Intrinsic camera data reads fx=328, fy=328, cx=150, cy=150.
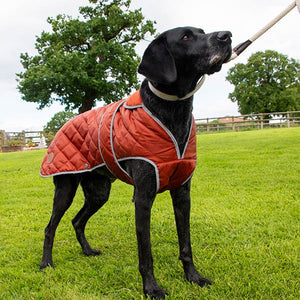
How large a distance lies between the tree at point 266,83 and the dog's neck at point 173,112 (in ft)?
132

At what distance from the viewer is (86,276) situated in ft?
8.35

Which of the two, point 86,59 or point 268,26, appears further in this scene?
point 86,59

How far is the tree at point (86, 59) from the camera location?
22219mm

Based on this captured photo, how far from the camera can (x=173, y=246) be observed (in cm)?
298

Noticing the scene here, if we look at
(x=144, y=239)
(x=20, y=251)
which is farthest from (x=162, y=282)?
(x=20, y=251)

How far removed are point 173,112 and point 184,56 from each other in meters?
0.36

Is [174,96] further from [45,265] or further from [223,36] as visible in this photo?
[45,265]

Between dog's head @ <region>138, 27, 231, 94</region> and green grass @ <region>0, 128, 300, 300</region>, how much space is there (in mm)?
1371

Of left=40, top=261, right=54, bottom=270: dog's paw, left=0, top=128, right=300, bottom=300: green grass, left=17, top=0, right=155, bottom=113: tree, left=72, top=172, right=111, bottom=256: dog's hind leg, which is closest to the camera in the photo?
left=0, top=128, right=300, bottom=300: green grass

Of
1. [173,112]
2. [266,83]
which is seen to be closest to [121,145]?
[173,112]

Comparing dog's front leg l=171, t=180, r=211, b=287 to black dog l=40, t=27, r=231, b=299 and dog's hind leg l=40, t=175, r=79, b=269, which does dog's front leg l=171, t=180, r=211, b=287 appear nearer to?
black dog l=40, t=27, r=231, b=299

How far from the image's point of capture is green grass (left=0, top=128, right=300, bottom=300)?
2.26m

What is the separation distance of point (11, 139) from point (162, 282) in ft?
88.5

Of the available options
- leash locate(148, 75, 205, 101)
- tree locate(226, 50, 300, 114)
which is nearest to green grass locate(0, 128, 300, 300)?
leash locate(148, 75, 205, 101)
